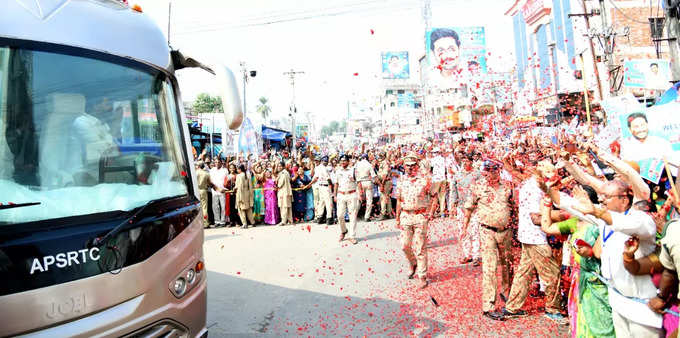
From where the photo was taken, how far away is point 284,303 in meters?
5.52

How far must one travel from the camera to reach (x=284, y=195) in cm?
1226

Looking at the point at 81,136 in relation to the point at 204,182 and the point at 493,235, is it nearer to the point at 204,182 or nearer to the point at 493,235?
the point at 493,235

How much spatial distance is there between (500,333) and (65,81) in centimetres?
461

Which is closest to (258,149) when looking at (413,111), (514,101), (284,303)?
(514,101)

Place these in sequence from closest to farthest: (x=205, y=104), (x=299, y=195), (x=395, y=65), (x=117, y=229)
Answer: (x=117, y=229), (x=299, y=195), (x=205, y=104), (x=395, y=65)

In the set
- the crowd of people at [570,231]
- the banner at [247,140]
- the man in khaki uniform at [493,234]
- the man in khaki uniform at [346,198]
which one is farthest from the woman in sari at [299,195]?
the man in khaki uniform at [493,234]

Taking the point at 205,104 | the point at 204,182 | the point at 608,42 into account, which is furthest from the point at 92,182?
the point at 205,104

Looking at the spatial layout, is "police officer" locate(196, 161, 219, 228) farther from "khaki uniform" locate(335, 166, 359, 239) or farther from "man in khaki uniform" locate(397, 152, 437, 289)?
"man in khaki uniform" locate(397, 152, 437, 289)

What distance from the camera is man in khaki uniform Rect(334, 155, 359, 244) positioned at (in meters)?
9.32

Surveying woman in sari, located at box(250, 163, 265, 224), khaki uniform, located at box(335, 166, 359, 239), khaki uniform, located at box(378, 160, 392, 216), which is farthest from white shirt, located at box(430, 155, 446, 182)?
woman in sari, located at box(250, 163, 265, 224)

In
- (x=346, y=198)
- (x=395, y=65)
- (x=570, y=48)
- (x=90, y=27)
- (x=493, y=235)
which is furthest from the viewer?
(x=395, y=65)

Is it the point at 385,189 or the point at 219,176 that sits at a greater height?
the point at 219,176

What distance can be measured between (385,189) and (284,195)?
3178mm

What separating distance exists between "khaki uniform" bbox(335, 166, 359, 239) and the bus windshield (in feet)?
20.7
